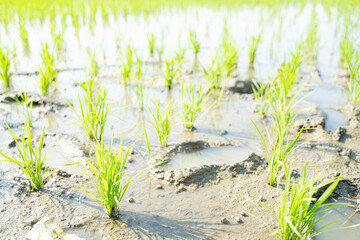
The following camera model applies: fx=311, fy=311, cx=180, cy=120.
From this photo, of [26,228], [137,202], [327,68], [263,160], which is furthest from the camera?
[327,68]

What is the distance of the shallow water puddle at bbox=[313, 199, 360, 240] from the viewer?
6.47 feet

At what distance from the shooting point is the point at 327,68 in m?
5.03

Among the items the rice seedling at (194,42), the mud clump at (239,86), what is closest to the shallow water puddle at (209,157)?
the mud clump at (239,86)

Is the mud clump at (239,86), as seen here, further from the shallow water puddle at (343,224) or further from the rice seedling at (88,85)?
the shallow water puddle at (343,224)

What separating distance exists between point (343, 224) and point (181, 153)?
54.4 inches

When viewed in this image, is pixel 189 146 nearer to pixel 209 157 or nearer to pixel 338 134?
pixel 209 157

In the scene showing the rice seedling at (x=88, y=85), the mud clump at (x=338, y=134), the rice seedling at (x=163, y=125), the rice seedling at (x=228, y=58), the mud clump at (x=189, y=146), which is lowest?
the mud clump at (x=189, y=146)

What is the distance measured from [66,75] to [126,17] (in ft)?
13.9

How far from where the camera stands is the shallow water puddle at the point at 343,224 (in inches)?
77.6

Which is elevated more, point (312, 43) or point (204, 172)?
point (312, 43)

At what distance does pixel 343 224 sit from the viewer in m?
2.07

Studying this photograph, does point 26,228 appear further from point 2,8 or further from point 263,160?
point 2,8

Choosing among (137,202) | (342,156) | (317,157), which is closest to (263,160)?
(317,157)

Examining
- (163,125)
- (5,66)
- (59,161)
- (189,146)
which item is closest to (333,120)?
(189,146)
